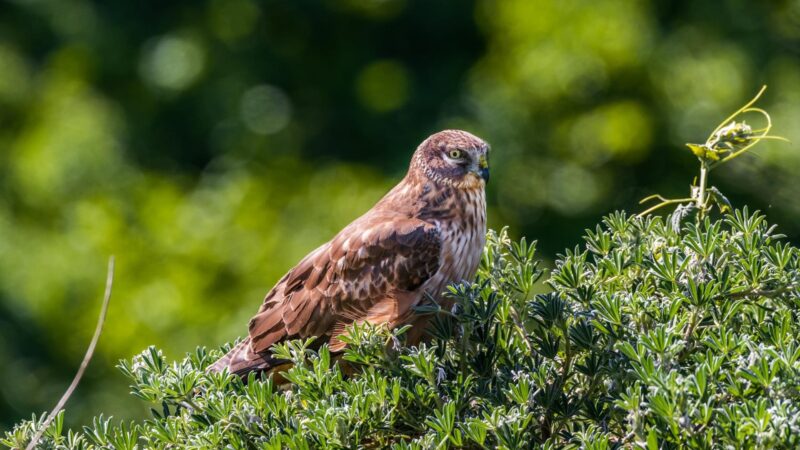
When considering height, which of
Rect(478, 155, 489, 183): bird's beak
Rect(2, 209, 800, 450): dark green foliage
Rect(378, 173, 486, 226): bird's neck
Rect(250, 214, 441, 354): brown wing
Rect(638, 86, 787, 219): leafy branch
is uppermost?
Rect(478, 155, 489, 183): bird's beak

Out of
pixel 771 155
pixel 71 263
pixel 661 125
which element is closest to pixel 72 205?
pixel 71 263

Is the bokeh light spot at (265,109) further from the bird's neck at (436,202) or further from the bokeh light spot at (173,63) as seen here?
the bird's neck at (436,202)

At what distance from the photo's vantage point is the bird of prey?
178 inches

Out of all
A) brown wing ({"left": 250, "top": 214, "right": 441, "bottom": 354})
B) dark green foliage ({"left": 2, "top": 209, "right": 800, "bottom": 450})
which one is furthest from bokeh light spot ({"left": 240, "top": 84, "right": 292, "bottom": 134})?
dark green foliage ({"left": 2, "top": 209, "right": 800, "bottom": 450})

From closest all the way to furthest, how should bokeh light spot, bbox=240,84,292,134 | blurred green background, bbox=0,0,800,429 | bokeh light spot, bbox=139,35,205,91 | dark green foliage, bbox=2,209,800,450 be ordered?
dark green foliage, bbox=2,209,800,450 → blurred green background, bbox=0,0,800,429 → bokeh light spot, bbox=240,84,292,134 → bokeh light spot, bbox=139,35,205,91

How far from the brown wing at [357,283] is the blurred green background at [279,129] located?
12.7 feet

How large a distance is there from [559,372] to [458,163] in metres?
1.81

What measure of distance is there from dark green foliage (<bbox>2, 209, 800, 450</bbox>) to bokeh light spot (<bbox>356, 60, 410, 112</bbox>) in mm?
7138

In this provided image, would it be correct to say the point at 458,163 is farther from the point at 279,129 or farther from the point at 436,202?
the point at 279,129

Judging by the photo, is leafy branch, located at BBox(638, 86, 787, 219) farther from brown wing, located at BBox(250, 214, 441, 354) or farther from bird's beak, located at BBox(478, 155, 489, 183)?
bird's beak, located at BBox(478, 155, 489, 183)

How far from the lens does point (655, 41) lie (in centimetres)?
948

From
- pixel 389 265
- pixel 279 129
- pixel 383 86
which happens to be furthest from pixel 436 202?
pixel 383 86

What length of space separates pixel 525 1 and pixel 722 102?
5.53 ft

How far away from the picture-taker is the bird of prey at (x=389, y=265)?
14.8 ft
